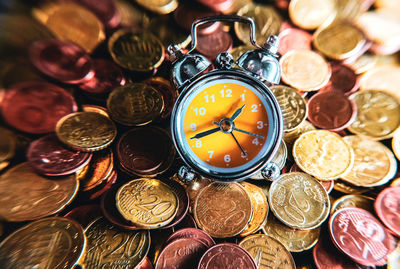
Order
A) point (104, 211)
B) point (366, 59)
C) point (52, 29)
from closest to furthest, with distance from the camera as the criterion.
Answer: point (104, 211)
point (52, 29)
point (366, 59)

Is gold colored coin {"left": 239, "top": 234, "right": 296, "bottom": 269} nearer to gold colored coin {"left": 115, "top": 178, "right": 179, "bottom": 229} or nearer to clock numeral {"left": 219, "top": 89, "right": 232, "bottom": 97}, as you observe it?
gold colored coin {"left": 115, "top": 178, "right": 179, "bottom": 229}

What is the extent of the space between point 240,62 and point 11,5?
105 centimetres

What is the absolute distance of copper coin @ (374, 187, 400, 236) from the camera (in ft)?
3.54

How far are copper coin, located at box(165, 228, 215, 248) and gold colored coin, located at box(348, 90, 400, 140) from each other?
88 cm

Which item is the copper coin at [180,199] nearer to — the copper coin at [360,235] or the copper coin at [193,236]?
the copper coin at [193,236]

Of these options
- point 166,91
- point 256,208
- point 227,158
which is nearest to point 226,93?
point 227,158

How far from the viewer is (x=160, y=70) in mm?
1327

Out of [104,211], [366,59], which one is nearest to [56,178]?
[104,211]

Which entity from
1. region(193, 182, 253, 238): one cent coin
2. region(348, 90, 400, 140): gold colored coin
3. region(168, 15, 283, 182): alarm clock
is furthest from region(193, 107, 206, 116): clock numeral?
region(348, 90, 400, 140): gold colored coin

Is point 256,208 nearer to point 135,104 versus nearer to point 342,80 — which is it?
point 135,104

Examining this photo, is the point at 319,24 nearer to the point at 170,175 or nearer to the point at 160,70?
the point at 160,70

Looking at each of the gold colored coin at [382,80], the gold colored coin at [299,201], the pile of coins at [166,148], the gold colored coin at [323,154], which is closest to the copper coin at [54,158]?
the pile of coins at [166,148]

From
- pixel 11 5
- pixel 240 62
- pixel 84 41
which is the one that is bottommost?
pixel 240 62

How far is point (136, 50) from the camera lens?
1.27 meters
